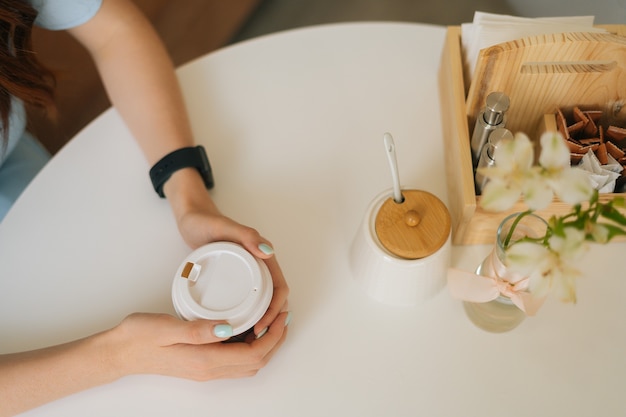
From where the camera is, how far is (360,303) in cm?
69

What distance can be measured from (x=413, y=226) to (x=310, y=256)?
0.54ft

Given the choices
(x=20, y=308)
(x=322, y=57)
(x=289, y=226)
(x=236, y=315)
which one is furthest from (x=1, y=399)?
(x=322, y=57)

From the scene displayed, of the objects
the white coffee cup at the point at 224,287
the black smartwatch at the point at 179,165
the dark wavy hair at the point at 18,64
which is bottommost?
the white coffee cup at the point at 224,287

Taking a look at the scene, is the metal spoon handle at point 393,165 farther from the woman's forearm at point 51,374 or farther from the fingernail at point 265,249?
the woman's forearm at point 51,374

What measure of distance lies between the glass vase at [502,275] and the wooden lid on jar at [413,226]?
0.07m

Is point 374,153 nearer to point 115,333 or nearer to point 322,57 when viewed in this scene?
point 322,57

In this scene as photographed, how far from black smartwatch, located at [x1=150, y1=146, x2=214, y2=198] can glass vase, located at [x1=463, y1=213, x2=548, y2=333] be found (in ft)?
1.31

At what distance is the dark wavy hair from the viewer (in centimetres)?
74

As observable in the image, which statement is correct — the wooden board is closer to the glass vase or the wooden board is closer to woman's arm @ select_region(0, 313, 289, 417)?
the glass vase

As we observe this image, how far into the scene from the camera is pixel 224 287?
0.62m

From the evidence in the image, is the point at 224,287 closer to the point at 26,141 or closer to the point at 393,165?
the point at 393,165

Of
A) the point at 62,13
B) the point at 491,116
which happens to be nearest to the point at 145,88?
the point at 62,13

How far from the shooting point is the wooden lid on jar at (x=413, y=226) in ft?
2.02

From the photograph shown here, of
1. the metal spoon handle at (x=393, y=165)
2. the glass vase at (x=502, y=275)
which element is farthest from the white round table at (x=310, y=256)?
the metal spoon handle at (x=393, y=165)
